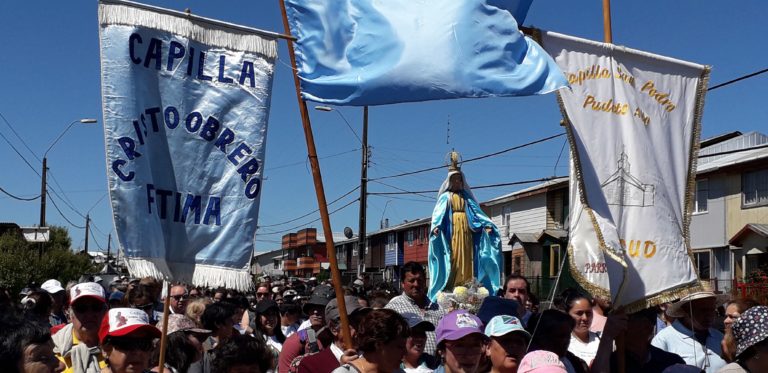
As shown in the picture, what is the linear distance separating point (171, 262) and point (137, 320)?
0.48 metres

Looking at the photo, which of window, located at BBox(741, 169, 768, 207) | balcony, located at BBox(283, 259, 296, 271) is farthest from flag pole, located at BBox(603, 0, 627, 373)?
balcony, located at BBox(283, 259, 296, 271)

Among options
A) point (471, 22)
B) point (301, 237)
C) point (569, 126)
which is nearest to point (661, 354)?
point (569, 126)

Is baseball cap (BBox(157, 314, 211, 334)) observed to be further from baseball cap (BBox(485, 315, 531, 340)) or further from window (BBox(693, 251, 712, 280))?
window (BBox(693, 251, 712, 280))

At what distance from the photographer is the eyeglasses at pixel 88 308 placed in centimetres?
559

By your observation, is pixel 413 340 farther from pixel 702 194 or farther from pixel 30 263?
pixel 30 263

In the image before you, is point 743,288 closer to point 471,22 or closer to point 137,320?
point 471,22

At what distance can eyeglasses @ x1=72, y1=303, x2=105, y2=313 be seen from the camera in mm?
5586

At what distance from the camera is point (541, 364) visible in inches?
157

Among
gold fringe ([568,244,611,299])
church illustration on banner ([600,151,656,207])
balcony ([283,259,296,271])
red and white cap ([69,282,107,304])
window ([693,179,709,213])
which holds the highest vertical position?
window ([693,179,709,213])

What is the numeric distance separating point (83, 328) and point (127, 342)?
1.32 m

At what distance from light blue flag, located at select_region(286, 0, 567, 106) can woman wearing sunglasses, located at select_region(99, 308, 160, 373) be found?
1.75m

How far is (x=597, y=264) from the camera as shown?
4844 mm

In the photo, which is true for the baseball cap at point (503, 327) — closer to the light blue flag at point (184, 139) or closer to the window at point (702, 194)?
the light blue flag at point (184, 139)

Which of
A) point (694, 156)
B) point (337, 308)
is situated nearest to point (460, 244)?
point (337, 308)
